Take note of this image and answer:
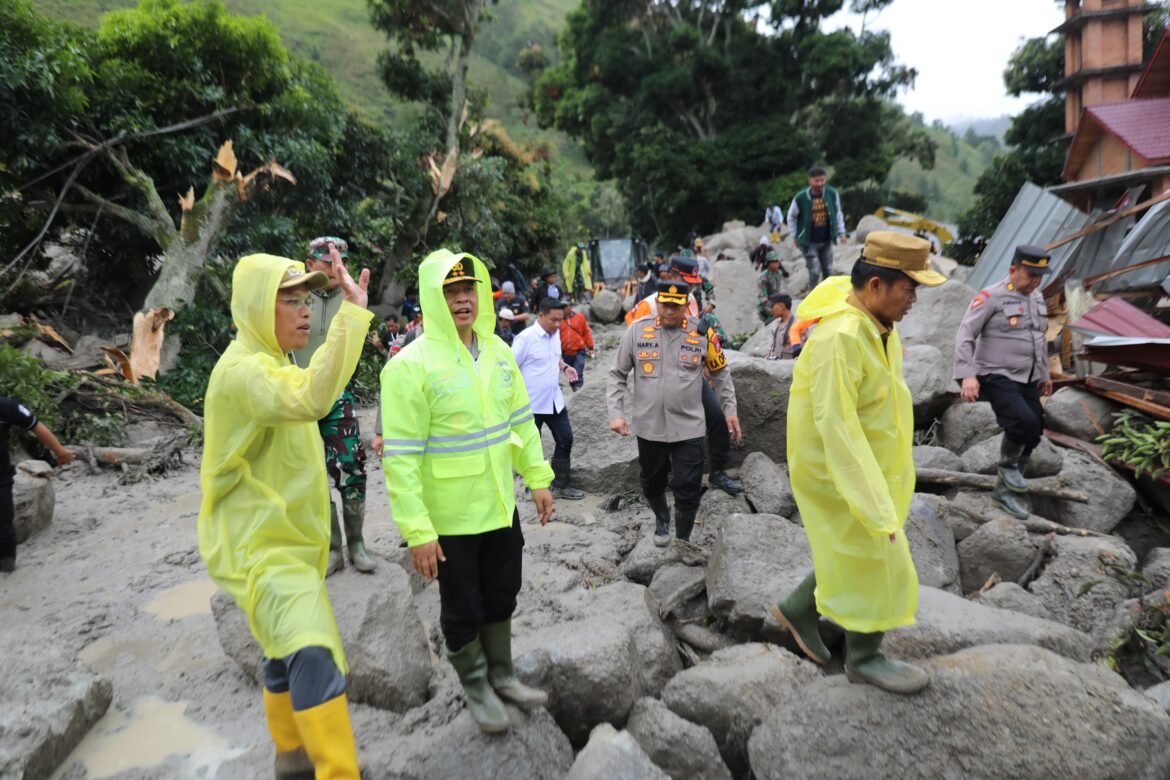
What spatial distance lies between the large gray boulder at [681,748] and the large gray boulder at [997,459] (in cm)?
350

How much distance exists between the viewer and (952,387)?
6637 millimetres

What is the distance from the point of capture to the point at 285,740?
249 cm

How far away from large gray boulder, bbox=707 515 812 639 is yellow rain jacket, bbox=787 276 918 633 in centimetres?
125

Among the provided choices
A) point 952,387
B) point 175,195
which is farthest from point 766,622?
point 175,195

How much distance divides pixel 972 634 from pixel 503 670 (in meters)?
2.05

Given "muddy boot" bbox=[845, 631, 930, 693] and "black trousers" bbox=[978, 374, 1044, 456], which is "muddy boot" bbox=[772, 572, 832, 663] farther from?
"black trousers" bbox=[978, 374, 1044, 456]

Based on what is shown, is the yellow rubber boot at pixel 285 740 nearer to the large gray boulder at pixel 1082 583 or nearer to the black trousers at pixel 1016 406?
the large gray boulder at pixel 1082 583

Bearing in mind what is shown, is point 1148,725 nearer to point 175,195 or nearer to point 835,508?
point 835,508

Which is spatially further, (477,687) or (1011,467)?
(1011,467)

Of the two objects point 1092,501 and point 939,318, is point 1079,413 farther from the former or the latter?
point 939,318

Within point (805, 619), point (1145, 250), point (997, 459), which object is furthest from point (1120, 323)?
point (805, 619)

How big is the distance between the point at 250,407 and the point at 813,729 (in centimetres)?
228

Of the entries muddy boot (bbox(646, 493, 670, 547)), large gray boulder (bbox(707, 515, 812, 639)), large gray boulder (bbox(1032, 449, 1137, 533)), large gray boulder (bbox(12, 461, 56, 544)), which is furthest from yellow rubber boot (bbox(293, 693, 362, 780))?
Result: large gray boulder (bbox(1032, 449, 1137, 533))

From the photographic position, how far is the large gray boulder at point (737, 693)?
118 inches
